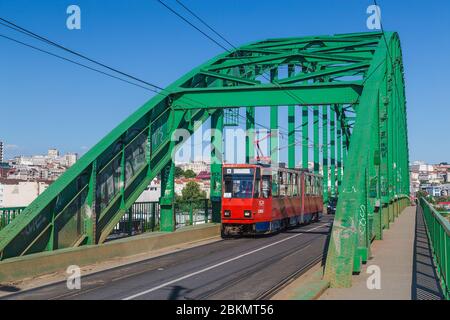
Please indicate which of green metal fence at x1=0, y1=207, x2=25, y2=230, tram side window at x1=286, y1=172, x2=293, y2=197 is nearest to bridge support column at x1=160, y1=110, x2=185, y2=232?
green metal fence at x1=0, y1=207, x2=25, y2=230

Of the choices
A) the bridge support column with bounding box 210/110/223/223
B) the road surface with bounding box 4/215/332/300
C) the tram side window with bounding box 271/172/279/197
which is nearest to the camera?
the road surface with bounding box 4/215/332/300

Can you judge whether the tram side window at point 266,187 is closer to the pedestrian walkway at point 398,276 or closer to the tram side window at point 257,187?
the tram side window at point 257,187

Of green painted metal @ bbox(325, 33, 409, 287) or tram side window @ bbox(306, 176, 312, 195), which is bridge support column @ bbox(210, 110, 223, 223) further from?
tram side window @ bbox(306, 176, 312, 195)

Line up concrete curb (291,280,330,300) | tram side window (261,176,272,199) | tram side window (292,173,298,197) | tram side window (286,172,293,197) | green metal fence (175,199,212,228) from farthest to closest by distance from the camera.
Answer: tram side window (292,173,298,197) → tram side window (286,172,293,197) → tram side window (261,176,272,199) → green metal fence (175,199,212,228) → concrete curb (291,280,330,300)

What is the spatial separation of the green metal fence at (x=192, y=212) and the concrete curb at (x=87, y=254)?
3.57 feet

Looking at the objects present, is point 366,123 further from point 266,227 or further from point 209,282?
point 266,227

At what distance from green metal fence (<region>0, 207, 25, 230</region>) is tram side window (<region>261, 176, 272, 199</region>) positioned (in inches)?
458

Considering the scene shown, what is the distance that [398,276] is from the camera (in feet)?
38.5

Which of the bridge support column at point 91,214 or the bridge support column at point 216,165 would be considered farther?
the bridge support column at point 216,165

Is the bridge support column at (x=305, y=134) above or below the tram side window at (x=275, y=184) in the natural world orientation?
above

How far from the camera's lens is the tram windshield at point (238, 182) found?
2358cm

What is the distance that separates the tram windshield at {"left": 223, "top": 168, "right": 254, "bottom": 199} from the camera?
928 inches

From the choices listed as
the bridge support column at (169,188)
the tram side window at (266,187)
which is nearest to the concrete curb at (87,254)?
the bridge support column at (169,188)

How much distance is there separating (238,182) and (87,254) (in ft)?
31.9
